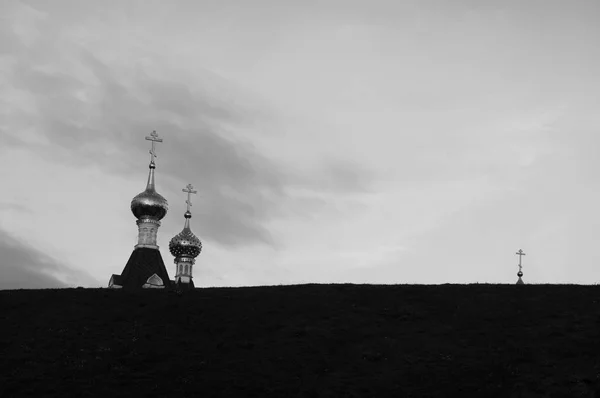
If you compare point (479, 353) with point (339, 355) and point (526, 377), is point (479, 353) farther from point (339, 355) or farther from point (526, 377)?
point (339, 355)

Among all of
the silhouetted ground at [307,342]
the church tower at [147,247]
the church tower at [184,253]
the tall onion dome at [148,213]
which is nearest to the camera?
the silhouetted ground at [307,342]

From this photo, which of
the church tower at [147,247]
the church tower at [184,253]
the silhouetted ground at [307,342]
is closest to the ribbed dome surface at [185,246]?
the church tower at [184,253]

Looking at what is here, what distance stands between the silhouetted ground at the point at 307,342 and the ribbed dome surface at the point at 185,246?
4501 centimetres

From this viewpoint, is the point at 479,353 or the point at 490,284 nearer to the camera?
the point at 479,353

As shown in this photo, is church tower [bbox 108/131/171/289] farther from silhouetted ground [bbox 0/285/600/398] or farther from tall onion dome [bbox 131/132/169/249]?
silhouetted ground [bbox 0/285/600/398]

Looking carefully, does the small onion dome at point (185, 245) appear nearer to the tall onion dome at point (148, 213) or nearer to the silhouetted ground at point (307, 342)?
the tall onion dome at point (148, 213)

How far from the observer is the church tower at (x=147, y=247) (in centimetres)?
7725

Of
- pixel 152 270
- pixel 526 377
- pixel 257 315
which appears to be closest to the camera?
pixel 526 377

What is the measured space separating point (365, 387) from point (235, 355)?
5713 mm

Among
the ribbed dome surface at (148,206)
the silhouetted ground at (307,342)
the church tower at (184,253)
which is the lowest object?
the silhouetted ground at (307,342)

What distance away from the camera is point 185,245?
8700cm

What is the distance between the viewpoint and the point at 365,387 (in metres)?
28.5

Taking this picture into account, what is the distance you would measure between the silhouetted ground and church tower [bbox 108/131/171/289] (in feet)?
116

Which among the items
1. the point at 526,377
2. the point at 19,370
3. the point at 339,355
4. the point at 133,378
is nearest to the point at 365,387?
the point at 339,355
